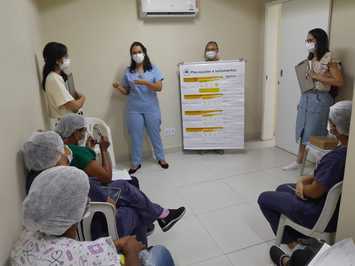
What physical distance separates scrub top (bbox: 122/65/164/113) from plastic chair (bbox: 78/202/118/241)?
2.01m

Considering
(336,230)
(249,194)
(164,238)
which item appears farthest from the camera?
(249,194)

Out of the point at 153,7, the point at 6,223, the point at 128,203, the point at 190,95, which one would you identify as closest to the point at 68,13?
the point at 153,7

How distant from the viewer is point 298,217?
1.76 m

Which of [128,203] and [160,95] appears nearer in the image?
[128,203]

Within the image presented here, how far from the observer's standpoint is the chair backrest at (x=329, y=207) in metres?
1.57

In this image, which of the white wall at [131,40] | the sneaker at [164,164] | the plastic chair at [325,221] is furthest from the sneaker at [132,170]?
the plastic chair at [325,221]

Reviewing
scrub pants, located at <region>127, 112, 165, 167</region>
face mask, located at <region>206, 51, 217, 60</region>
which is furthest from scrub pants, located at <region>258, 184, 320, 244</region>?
face mask, located at <region>206, 51, 217, 60</region>

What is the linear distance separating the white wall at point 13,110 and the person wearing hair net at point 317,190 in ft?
4.94

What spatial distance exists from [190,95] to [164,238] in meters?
2.02

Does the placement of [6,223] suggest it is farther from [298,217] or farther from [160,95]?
[160,95]

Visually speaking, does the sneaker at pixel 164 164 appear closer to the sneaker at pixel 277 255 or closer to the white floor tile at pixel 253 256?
the white floor tile at pixel 253 256

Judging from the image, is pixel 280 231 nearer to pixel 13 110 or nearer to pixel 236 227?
pixel 236 227

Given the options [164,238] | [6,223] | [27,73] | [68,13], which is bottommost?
[164,238]

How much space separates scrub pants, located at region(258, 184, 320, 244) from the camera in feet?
5.74
